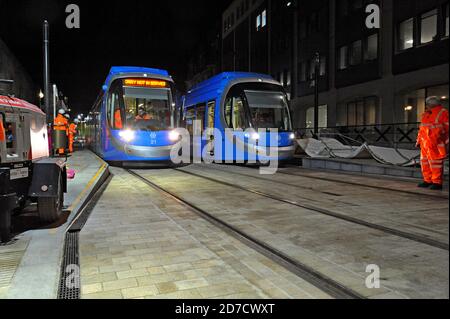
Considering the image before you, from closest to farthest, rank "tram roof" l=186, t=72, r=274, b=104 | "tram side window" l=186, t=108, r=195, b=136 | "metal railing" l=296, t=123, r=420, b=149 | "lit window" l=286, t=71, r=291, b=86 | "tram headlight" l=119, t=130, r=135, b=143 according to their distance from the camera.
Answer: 1. "tram headlight" l=119, t=130, r=135, b=143
2. "tram roof" l=186, t=72, r=274, b=104
3. "metal railing" l=296, t=123, r=420, b=149
4. "tram side window" l=186, t=108, r=195, b=136
5. "lit window" l=286, t=71, r=291, b=86

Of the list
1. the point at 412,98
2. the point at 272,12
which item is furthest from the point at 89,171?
the point at 272,12

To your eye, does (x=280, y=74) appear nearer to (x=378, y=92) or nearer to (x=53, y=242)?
(x=378, y=92)

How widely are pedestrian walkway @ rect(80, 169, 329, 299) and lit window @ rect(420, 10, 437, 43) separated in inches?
820

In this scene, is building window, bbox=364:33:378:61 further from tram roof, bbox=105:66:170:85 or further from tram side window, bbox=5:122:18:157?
tram side window, bbox=5:122:18:157

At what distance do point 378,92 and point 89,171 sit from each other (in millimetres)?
20711

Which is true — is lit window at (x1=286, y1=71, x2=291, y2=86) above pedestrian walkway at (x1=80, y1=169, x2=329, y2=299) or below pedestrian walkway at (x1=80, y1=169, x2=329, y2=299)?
above

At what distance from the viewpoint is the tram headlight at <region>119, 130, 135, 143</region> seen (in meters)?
15.1

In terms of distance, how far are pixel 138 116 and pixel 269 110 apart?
5.03 metres

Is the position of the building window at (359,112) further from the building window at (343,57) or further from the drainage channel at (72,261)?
the drainage channel at (72,261)

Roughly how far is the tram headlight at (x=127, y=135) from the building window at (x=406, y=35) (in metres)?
17.8

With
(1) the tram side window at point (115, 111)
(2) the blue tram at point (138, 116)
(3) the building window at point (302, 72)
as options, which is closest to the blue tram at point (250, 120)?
(2) the blue tram at point (138, 116)

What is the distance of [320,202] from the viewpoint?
8008 mm

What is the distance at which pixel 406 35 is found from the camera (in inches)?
958
